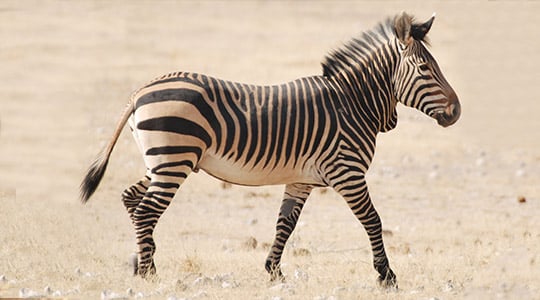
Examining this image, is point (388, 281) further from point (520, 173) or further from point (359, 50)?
point (520, 173)

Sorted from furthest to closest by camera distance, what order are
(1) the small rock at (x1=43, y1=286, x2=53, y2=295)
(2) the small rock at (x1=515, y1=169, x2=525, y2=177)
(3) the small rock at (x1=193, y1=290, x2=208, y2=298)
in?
(2) the small rock at (x1=515, y1=169, x2=525, y2=177) < (3) the small rock at (x1=193, y1=290, x2=208, y2=298) < (1) the small rock at (x1=43, y1=286, x2=53, y2=295)

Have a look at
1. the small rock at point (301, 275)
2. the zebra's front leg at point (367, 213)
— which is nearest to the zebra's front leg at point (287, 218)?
the small rock at point (301, 275)

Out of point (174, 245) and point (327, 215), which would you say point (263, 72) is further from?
point (174, 245)

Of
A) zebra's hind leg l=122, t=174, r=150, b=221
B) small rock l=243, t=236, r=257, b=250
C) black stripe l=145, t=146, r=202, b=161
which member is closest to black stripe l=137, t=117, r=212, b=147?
black stripe l=145, t=146, r=202, b=161

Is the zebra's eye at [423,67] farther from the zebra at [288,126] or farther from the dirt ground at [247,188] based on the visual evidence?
the dirt ground at [247,188]

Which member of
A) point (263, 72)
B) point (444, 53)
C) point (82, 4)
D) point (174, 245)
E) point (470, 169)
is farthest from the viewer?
point (82, 4)

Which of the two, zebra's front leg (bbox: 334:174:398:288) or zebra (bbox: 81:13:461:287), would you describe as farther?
zebra's front leg (bbox: 334:174:398:288)

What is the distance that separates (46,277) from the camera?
30.4 feet

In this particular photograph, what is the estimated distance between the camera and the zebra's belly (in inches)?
363

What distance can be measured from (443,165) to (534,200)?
325 cm

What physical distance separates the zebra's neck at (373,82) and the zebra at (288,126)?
1 centimetres

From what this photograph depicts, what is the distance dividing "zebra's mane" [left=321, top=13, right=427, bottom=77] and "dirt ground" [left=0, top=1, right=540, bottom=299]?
2.21 meters

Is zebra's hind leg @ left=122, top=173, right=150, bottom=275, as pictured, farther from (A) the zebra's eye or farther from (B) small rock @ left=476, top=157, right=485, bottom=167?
(B) small rock @ left=476, top=157, right=485, bottom=167

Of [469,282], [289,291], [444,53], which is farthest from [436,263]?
[444,53]
